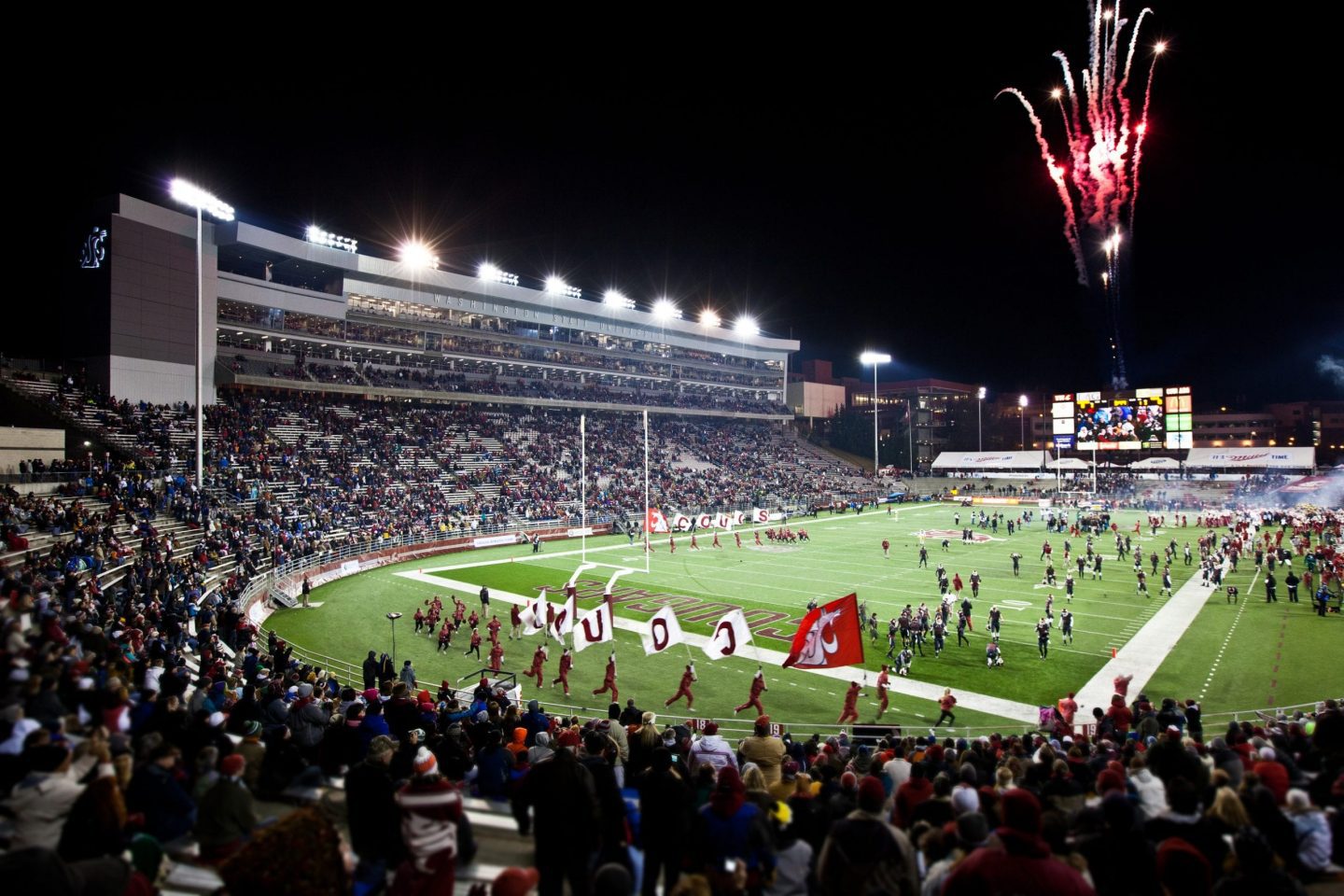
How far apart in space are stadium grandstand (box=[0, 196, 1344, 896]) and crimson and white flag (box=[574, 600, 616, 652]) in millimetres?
1619

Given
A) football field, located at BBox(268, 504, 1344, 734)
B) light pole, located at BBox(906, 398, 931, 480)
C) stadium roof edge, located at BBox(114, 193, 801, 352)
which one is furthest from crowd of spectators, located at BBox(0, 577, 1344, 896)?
light pole, located at BBox(906, 398, 931, 480)

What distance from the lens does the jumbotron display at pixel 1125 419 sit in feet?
199

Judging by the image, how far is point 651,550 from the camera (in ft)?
144

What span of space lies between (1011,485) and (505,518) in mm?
65514

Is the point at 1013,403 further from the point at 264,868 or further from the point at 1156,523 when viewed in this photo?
the point at 264,868

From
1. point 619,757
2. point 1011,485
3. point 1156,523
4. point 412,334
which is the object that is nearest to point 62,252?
point 412,334

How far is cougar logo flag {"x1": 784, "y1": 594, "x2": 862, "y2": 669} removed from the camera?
→ 1516cm

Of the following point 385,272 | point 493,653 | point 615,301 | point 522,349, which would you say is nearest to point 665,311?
point 615,301

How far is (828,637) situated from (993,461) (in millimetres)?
86663

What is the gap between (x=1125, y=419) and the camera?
6306 cm

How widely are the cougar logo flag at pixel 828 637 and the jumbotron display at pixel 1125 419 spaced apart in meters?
58.9

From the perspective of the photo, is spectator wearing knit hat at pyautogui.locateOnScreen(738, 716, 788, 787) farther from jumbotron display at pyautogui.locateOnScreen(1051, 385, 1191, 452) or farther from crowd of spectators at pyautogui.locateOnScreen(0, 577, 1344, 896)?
jumbotron display at pyautogui.locateOnScreen(1051, 385, 1191, 452)

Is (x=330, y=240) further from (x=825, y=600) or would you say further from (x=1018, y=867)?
(x=1018, y=867)

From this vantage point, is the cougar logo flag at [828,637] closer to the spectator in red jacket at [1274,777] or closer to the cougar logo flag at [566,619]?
the cougar logo flag at [566,619]
